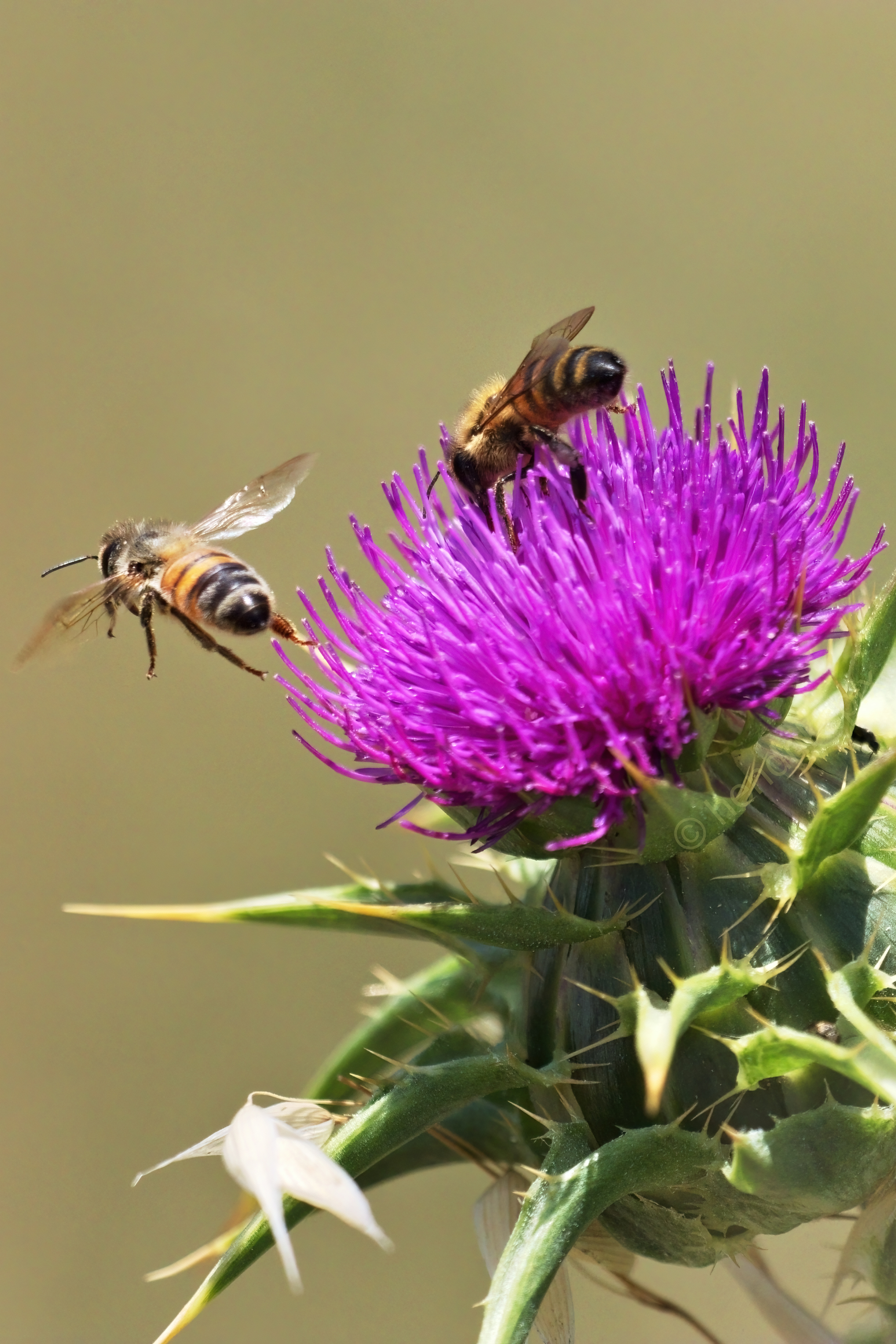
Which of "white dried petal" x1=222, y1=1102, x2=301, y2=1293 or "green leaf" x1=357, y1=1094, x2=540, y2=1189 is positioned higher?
"white dried petal" x1=222, y1=1102, x2=301, y2=1293

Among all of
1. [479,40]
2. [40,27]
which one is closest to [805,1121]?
[479,40]

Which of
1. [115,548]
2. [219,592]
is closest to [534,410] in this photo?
[219,592]

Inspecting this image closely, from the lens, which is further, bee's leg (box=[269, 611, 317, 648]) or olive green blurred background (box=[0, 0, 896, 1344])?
olive green blurred background (box=[0, 0, 896, 1344])

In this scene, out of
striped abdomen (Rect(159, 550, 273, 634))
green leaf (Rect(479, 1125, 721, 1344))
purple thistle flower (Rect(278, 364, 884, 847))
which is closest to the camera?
green leaf (Rect(479, 1125, 721, 1344))

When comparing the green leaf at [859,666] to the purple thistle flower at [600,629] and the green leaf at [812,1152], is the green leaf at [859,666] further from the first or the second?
the green leaf at [812,1152]

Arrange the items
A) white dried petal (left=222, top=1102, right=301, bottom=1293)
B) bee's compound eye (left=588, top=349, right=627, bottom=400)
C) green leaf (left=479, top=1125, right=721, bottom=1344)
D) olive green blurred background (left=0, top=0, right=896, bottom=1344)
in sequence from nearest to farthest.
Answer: white dried petal (left=222, top=1102, right=301, bottom=1293)
green leaf (left=479, top=1125, right=721, bottom=1344)
bee's compound eye (left=588, top=349, right=627, bottom=400)
olive green blurred background (left=0, top=0, right=896, bottom=1344)

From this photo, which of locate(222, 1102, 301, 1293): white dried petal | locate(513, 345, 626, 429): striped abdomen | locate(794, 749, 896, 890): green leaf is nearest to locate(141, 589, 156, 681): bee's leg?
locate(513, 345, 626, 429): striped abdomen

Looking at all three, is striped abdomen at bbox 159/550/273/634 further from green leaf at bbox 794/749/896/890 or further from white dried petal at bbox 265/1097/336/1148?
green leaf at bbox 794/749/896/890

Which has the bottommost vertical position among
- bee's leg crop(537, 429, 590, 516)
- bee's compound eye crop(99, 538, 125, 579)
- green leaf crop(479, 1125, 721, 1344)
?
green leaf crop(479, 1125, 721, 1344)
